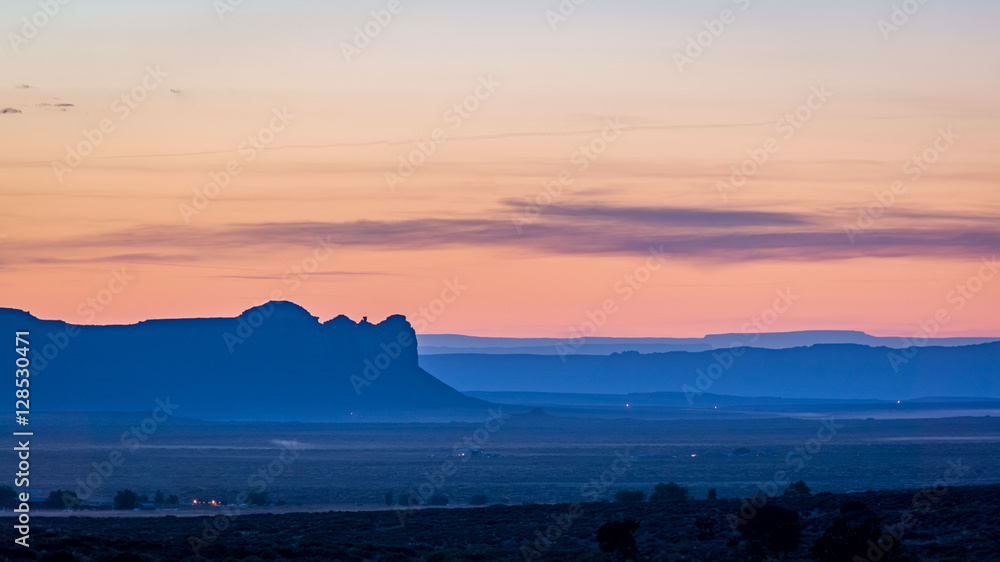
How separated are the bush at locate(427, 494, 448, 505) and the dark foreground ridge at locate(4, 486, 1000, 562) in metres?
11.8

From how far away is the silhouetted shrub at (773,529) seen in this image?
1038 inches

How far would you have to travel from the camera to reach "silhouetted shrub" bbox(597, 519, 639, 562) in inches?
981

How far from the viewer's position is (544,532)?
31656mm

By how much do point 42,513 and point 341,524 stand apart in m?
15.7

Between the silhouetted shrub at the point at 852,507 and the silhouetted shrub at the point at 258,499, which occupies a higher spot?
the silhouetted shrub at the point at 258,499

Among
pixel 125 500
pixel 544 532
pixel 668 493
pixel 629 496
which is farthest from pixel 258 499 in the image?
pixel 544 532

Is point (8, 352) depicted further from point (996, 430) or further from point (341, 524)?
point (341, 524)

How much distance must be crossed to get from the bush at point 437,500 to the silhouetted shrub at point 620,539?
26.4 metres

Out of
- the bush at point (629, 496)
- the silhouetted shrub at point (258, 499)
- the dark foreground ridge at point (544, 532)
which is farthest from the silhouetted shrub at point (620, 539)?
the silhouetted shrub at point (258, 499)

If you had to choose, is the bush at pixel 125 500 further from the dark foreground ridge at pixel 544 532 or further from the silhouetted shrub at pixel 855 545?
the silhouetted shrub at pixel 855 545

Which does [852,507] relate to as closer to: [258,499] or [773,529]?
[773,529]

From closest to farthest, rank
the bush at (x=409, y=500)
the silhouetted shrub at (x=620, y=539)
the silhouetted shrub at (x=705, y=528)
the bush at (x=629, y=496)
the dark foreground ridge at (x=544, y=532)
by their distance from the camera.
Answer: the silhouetted shrub at (x=620, y=539) → the dark foreground ridge at (x=544, y=532) → the silhouetted shrub at (x=705, y=528) → the bush at (x=629, y=496) → the bush at (x=409, y=500)

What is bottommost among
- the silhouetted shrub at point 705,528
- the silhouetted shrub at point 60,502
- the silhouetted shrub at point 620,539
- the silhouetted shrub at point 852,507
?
the silhouetted shrub at point 620,539

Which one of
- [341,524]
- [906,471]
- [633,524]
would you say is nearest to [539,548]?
[633,524]
